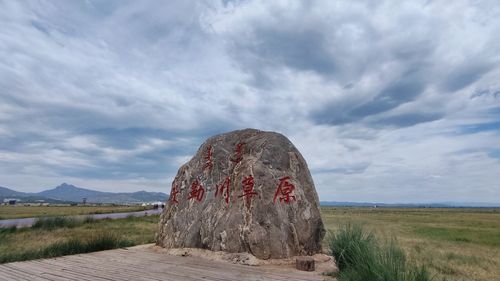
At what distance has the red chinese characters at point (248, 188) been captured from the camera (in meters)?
9.61

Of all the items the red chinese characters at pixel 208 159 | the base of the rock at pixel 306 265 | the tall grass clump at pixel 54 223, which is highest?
the red chinese characters at pixel 208 159

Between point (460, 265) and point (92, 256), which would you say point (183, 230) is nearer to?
point (92, 256)

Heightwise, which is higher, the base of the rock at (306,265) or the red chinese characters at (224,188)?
the red chinese characters at (224,188)

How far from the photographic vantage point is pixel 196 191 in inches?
437

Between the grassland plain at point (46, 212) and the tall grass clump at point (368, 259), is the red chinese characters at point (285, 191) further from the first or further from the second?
the grassland plain at point (46, 212)

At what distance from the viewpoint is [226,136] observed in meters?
11.7

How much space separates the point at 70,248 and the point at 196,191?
367 cm

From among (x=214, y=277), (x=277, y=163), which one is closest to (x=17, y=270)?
(x=214, y=277)

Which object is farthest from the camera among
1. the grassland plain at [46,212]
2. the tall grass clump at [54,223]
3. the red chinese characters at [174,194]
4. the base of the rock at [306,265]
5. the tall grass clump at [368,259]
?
the grassland plain at [46,212]

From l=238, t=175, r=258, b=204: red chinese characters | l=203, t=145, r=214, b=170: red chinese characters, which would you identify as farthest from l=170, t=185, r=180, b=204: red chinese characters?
l=238, t=175, r=258, b=204: red chinese characters

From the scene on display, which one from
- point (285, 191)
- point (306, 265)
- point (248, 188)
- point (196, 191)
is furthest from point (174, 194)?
point (306, 265)

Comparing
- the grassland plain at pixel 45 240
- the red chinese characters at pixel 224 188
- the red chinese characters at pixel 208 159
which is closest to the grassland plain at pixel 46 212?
the grassland plain at pixel 45 240

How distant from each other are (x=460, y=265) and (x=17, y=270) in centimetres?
1300

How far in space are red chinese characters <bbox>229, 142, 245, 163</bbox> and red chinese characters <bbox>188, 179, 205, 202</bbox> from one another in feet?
4.13
